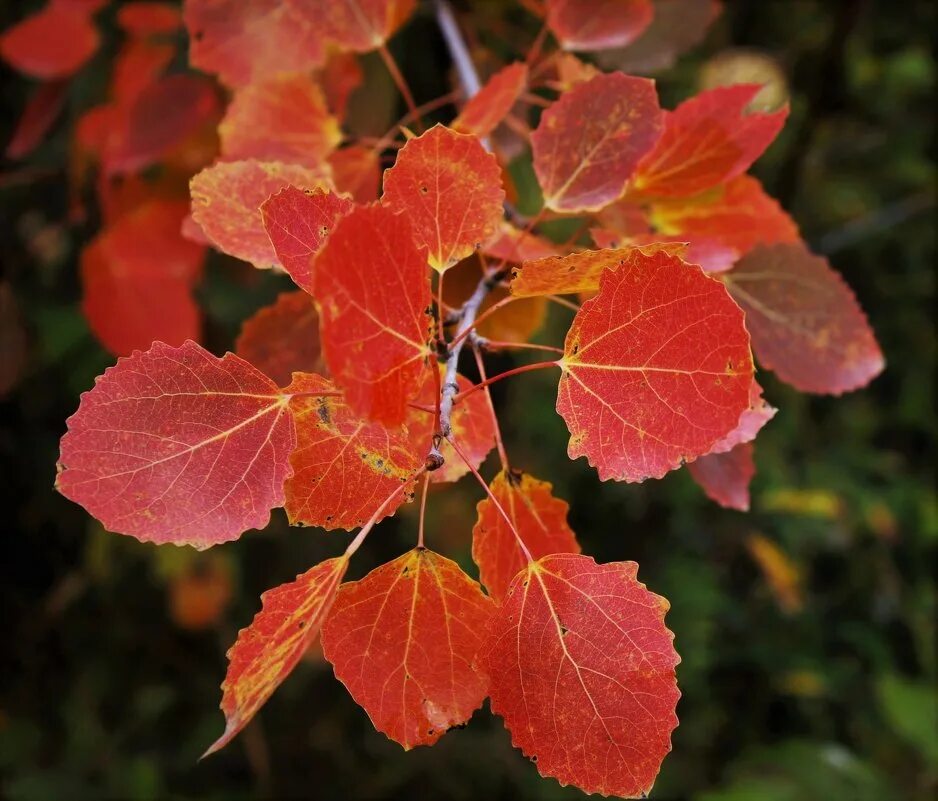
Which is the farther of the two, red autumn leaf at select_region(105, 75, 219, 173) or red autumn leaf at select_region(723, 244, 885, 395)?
red autumn leaf at select_region(105, 75, 219, 173)

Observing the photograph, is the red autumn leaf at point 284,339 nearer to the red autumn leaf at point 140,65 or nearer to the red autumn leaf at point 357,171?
the red autumn leaf at point 357,171

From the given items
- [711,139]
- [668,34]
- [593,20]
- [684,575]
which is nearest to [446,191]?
[711,139]

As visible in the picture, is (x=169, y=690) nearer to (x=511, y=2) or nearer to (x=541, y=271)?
(x=511, y=2)

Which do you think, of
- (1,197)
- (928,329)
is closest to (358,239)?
(1,197)

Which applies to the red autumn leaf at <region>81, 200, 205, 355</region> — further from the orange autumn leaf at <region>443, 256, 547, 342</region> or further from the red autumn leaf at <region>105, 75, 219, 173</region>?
the orange autumn leaf at <region>443, 256, 547, 342</region>

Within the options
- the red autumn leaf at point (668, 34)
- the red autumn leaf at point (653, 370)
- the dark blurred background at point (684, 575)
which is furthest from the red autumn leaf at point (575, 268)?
the dark blurred background at point (684, 575)

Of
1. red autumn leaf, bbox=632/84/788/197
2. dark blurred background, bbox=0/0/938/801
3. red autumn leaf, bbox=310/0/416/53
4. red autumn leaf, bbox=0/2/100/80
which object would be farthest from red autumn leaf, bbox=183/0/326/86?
dark blurred background, bbox=0/0/938/801
